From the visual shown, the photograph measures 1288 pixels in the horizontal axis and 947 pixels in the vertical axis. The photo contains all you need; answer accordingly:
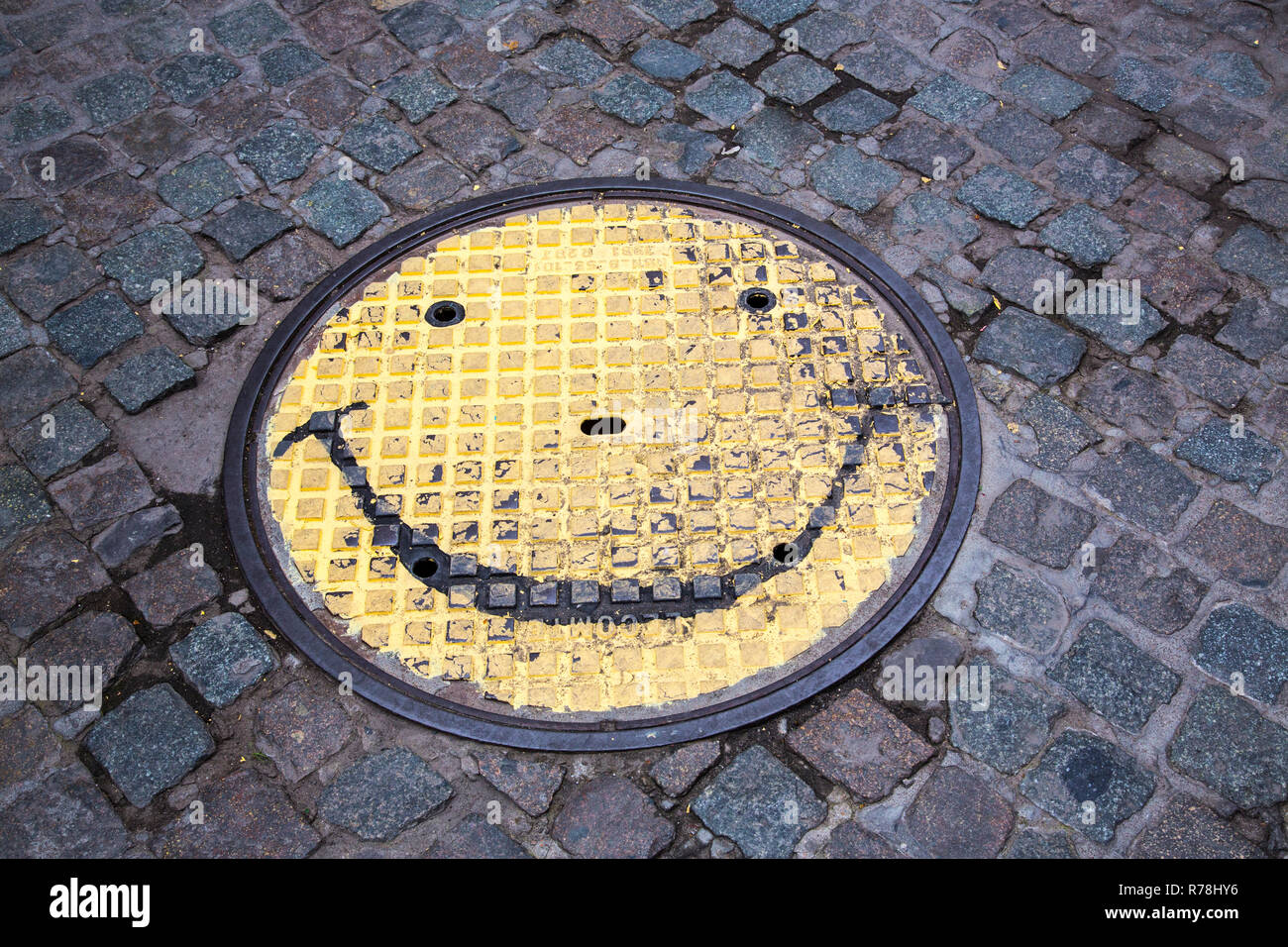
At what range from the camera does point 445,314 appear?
13.9 feet

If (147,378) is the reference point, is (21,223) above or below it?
above

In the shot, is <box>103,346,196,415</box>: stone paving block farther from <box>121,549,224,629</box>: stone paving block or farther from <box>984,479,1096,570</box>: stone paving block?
<box>984,479,1096,570</box>: stone paving block

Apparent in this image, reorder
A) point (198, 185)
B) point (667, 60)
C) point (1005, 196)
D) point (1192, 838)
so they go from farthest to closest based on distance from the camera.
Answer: point (667, 60) → point (198, 185) → point (1005, 196) → point (1192, 838)

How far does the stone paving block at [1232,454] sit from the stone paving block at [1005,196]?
117 cm

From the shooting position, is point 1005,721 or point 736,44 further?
point 736,44

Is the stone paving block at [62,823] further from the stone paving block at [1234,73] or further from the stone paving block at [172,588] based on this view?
the stone paving block at [1234,73]

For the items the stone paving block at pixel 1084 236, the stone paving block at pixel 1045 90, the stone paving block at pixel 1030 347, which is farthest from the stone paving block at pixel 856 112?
the stone paving block at pixel 1030 347

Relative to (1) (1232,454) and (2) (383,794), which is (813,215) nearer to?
(1) (1232,454)

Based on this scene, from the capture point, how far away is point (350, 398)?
4.04 m

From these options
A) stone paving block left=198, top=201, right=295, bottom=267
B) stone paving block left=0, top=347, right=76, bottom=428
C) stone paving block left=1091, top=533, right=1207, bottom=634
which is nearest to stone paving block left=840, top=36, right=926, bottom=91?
stone paving block left=1091, top=533, right=1207, bottom=634

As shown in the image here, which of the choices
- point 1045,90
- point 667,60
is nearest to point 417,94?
point 667,60

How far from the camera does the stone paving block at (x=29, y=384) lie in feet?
13.5

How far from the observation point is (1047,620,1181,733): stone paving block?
339cm

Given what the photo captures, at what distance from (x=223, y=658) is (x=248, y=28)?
3295 millimetres
